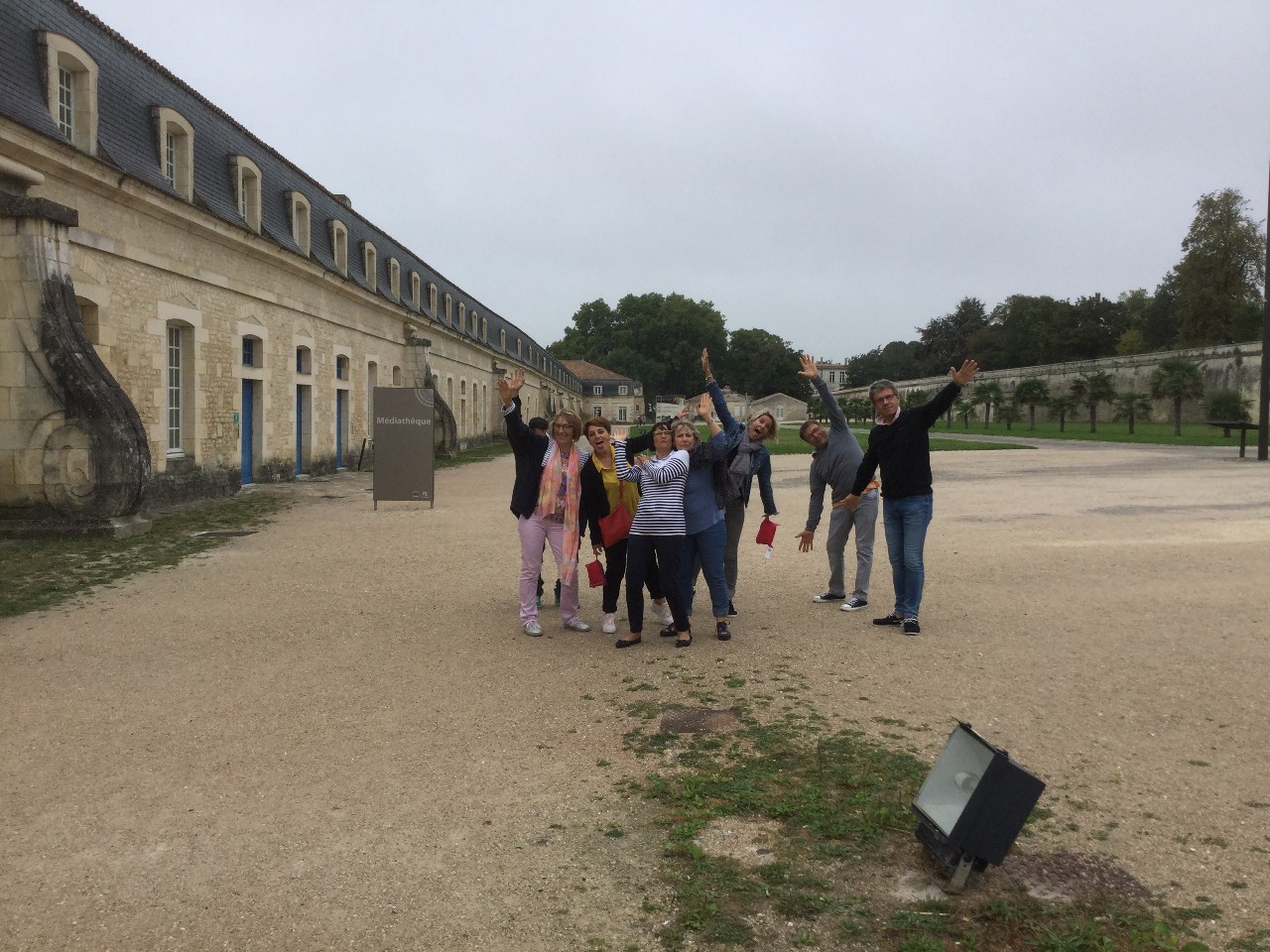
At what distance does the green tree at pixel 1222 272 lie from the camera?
2559 inches

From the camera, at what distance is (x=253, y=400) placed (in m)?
18.5

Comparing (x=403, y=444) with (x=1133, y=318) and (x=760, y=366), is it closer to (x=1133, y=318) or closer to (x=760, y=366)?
(x=1133, y=318)

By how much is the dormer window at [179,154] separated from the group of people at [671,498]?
11.4m

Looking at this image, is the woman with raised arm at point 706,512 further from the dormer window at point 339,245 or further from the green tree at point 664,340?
the green tree at point 664,340

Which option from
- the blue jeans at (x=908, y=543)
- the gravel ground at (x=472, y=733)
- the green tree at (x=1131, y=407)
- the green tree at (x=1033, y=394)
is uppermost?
the green tree at (x=1033, y=394)

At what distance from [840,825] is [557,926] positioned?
1180mm

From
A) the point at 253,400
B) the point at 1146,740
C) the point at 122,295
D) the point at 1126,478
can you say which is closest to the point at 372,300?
the point at 253,400

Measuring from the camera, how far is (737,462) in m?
6.89

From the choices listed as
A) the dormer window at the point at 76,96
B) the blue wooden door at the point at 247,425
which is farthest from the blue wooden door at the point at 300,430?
the dormer window at the point at 76,96

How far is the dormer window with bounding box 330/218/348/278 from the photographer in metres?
24.1

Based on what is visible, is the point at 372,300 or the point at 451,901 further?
the point at 372,300

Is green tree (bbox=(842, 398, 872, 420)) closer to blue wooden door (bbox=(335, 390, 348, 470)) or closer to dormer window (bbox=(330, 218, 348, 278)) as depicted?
dormer window (bbox=(330, 218, 348, 278))

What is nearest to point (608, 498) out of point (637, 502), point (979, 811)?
point (637, 502)

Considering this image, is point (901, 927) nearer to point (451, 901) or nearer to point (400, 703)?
point (451, 901)
